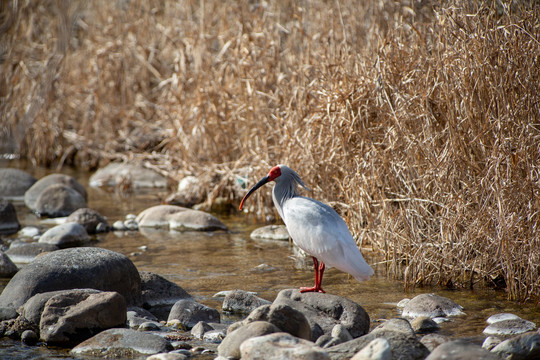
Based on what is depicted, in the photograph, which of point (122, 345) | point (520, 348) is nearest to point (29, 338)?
point (122, 345)

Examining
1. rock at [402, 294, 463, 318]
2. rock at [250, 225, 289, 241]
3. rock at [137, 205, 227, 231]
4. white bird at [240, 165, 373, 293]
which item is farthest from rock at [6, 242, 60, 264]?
rock at [402, 294, 463, 318]

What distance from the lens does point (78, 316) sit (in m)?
4.38

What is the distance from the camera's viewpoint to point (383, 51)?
6.64 metres

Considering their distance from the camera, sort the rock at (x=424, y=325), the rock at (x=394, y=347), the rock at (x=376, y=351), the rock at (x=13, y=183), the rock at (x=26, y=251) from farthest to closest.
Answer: the rock at (x=13, y=183) < the rock at (x=26, y=251) < the rock at (x=424, y=325) < the rock at (x=394, y=347) < the rock at (x=376, y=351)

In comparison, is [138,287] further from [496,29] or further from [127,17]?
[127,17]

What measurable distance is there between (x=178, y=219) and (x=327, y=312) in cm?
381

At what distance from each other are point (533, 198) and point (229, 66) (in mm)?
5084

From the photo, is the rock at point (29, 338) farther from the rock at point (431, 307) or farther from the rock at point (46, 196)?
the rock at point (46, 196)

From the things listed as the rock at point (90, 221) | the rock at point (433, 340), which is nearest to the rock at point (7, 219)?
the rock at point (90, 221)

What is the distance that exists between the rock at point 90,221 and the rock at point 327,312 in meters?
3.90

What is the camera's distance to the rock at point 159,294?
5223 millimetres

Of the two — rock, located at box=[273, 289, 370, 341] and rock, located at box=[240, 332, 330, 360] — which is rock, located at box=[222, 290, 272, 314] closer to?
rock, located at box=[273, 289, 370, 341]

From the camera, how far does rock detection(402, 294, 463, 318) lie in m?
4.77

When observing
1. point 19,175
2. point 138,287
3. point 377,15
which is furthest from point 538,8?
point 19,175
